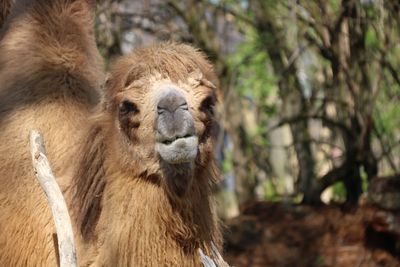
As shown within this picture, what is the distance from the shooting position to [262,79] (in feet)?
33.1

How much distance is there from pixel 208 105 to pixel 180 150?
0.41 m

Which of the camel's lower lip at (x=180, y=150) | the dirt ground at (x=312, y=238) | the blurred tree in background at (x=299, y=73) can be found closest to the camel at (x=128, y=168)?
the camel's lower lip at (x=180, y=150)

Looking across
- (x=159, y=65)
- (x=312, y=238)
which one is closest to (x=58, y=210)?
(x=159, y=65)

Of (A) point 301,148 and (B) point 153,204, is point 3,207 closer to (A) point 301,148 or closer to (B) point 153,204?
(B) point 153,204

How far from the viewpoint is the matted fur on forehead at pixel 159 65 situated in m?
4.50

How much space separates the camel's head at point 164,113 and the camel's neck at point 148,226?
0.27 ft

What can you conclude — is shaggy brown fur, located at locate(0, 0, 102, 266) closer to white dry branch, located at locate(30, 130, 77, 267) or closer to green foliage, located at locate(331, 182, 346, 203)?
white dry branch, located at locate(30, 130, 77, 267)

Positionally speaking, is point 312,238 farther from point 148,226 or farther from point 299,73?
point 148,226

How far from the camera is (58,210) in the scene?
441 centimetres

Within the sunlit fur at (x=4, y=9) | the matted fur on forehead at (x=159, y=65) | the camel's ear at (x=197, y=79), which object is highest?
the sunlit fur at (x=4, y=9)

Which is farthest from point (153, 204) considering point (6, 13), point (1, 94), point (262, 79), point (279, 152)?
point (279, 152)

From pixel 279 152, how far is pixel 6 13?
5.44 meters

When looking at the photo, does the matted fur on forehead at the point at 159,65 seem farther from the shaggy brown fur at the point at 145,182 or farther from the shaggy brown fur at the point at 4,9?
the shaggy brown fur at the point at 4,9

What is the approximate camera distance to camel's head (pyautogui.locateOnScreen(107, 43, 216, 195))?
423cm
